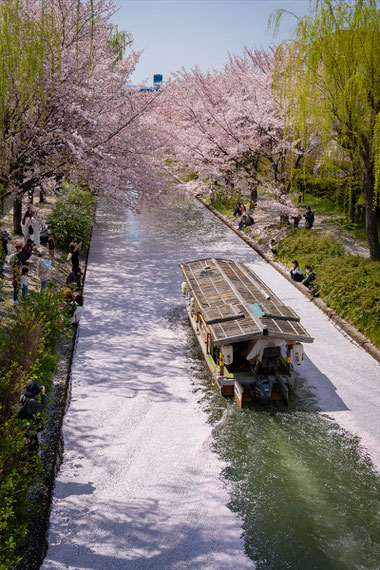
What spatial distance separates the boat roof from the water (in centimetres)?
157

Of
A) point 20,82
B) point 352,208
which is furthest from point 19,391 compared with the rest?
point 352,208

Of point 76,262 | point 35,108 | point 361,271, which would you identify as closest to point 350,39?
point 361,271

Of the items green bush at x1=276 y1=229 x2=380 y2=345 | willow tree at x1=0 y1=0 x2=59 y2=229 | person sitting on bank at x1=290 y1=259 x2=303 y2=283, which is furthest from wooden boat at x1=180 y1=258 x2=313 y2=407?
willow tree at x1=0 y1=0 x2=59 y2=229

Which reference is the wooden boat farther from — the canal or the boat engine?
the canal

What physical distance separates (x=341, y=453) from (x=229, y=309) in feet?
12.7

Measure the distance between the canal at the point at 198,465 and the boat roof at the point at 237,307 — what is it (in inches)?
61.3

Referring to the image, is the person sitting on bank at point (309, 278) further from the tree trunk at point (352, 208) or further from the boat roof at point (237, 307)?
the tree trunk at point (352, 208)

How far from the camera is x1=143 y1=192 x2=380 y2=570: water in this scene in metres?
7.18

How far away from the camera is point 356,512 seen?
26.0 ft

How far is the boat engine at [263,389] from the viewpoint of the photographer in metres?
10.4

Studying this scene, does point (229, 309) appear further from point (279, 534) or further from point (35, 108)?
point (35, 108)

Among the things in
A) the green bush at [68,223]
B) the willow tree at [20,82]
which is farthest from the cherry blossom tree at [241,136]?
the willow tree at [20,82]

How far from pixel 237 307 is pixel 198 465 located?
3835 mm

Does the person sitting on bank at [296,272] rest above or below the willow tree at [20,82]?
below
